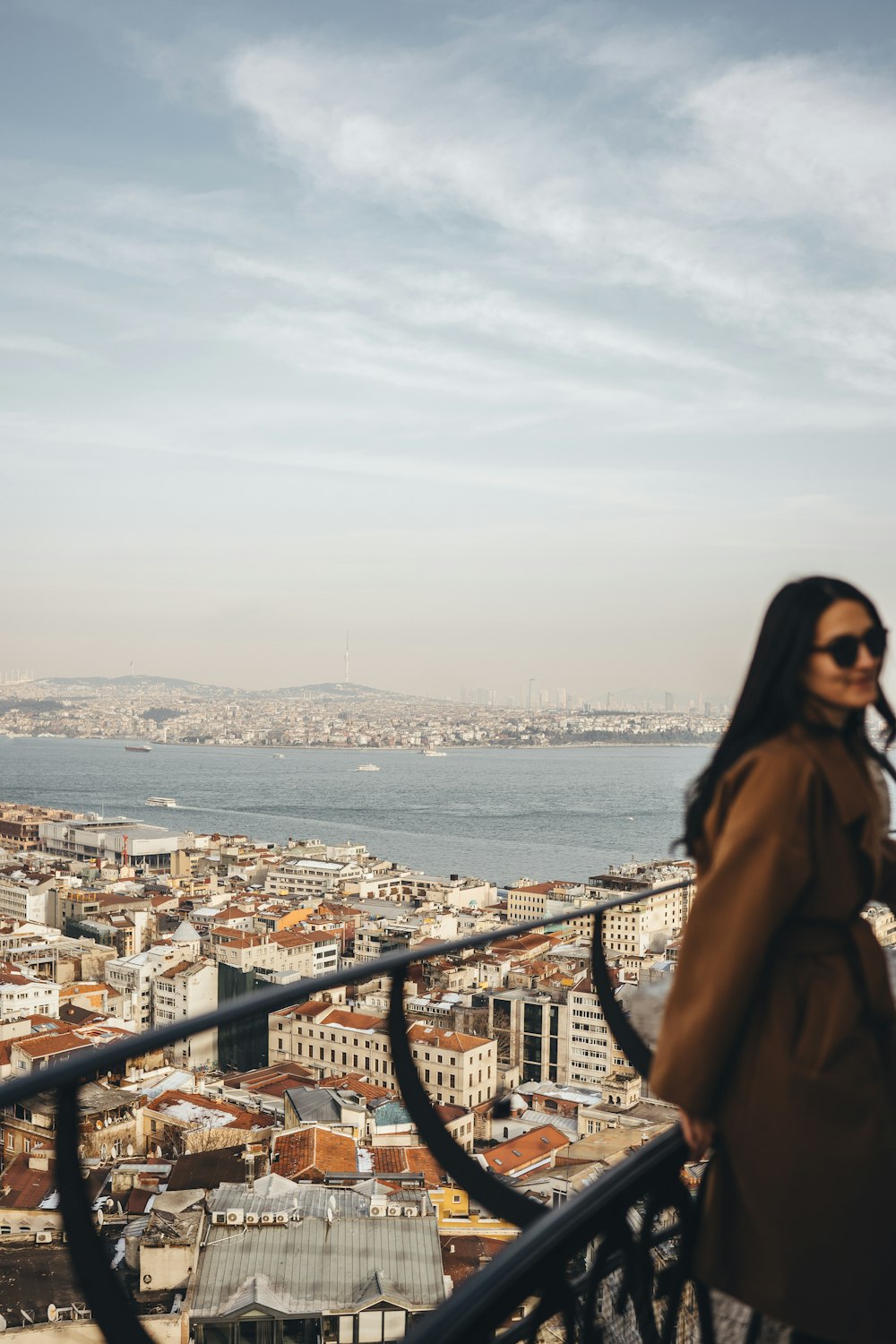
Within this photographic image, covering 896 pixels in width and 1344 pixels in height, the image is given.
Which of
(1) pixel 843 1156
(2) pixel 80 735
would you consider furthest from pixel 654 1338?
(2) pixel 80 735

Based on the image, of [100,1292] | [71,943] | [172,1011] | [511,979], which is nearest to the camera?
[100,1292]

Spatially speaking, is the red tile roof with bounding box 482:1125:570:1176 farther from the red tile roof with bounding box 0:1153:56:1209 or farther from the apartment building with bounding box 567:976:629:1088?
the red tile roof with bounding box 0:1153:56:1209

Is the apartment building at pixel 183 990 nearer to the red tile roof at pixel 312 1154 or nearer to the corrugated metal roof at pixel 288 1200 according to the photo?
the red tile roof at pixel 312 1154

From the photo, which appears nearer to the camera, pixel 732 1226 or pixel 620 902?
pixel 732 1226

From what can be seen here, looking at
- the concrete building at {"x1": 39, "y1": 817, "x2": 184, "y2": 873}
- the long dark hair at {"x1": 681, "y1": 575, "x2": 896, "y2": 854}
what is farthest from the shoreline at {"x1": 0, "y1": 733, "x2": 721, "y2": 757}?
the long dark hair at {"x1": 681, "y1": 575, "x2": 896, "y2": 854}

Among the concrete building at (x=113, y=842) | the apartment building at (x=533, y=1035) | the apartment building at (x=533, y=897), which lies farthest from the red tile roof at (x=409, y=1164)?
the concrete building at (x=113, y=842)

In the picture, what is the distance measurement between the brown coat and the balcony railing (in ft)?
0.50

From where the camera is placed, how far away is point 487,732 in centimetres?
10906

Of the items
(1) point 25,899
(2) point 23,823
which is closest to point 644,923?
(1) point 25,899

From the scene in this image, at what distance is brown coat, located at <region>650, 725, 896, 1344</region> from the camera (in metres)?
0.72

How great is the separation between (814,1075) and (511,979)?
79 centimetres

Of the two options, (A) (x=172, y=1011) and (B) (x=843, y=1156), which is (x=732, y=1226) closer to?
(B) (x=843, y=1156)

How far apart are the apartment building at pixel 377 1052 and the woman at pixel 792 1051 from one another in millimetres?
262

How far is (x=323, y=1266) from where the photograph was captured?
3.22ft
